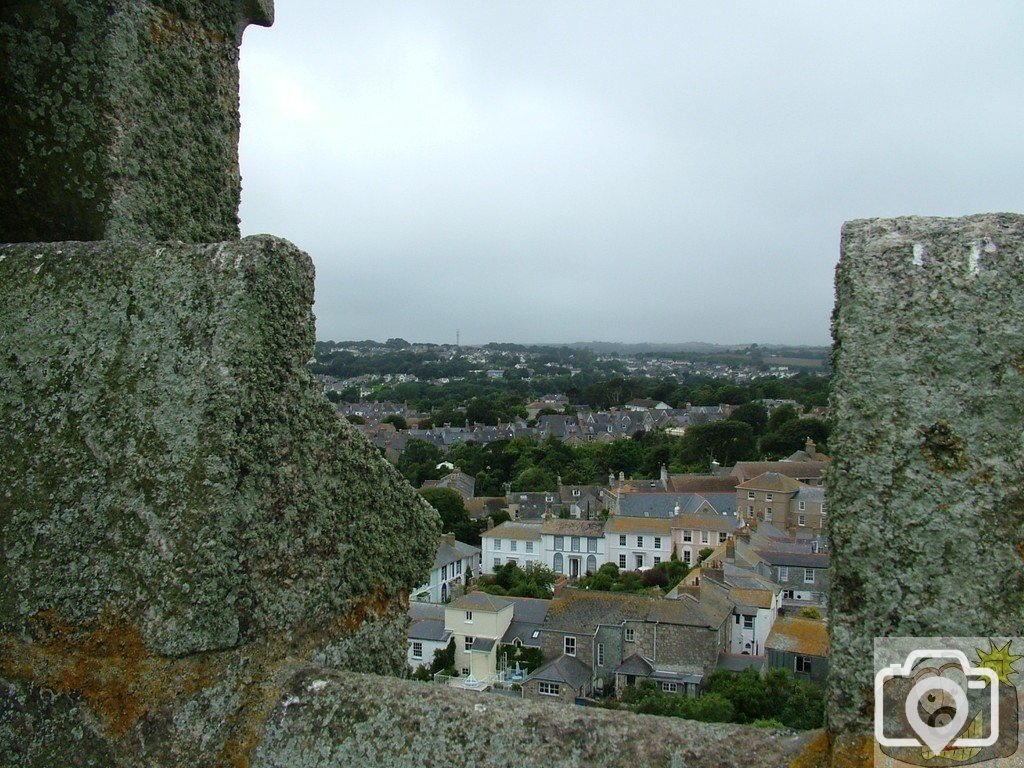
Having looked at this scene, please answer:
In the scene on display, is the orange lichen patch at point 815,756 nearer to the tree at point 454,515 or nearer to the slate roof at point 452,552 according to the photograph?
the slate roof at point 452,552

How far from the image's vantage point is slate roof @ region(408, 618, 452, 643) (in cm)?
3070

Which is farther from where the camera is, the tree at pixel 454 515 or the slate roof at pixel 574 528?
the tree at pixel 454 515

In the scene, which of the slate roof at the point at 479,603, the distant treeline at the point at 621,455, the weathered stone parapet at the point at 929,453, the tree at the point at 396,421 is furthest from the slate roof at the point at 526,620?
the tree at the point at 396,421

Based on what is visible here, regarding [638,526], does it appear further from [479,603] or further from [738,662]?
[738,662]

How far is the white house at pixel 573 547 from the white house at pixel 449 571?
14.1 ft

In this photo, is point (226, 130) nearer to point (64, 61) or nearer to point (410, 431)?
point (64, 61)

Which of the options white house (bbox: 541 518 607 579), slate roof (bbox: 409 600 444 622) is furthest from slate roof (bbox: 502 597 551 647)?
white house (bbox: 541 518 607 579)

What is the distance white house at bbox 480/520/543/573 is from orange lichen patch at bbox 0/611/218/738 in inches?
1813

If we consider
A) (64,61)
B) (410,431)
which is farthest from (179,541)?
(410,431)

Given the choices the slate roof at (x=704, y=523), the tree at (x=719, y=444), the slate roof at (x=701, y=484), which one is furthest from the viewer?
the tree at (x=719, y=444)

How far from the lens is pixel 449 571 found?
4316 centimetres

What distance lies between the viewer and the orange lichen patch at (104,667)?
181 centimetres

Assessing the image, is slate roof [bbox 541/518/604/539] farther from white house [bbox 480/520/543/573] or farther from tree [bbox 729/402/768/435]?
tree [bbox 729/402/768/435]

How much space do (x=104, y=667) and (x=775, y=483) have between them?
5099 cm
